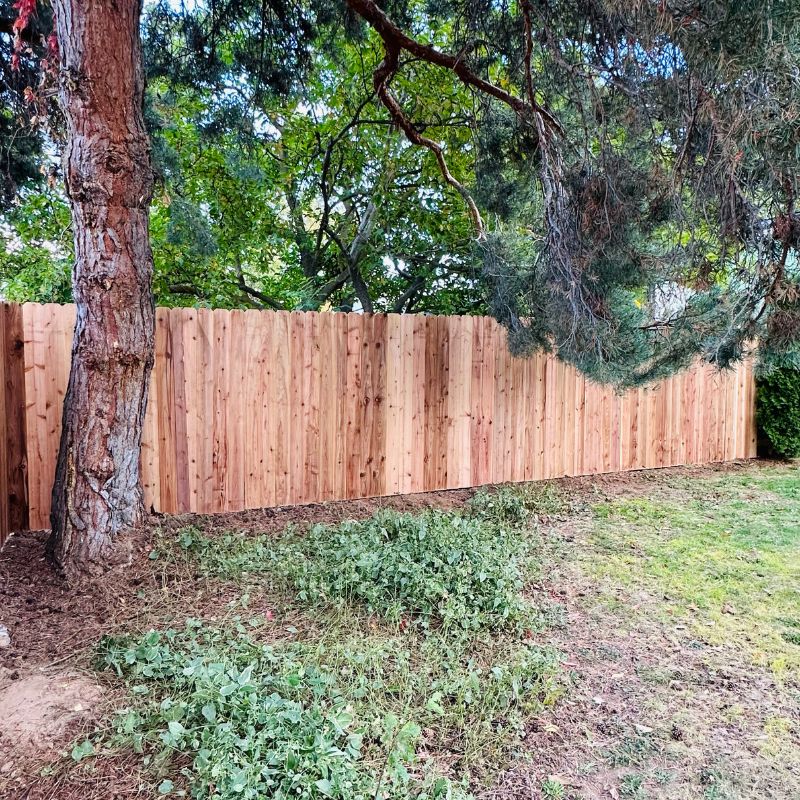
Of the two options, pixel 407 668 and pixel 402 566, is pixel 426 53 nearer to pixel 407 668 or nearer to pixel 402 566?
pixel 402 566

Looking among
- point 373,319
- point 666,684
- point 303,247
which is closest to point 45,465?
point 373,319

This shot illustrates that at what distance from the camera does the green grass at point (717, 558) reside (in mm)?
2805

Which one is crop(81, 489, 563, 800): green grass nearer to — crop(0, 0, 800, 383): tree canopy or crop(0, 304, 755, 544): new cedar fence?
crop(0, 304, 755, 544): new cedar fence

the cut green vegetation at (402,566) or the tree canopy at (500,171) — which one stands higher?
the tree canopy at (500,171)

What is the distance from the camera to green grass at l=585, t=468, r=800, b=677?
2.80 meters

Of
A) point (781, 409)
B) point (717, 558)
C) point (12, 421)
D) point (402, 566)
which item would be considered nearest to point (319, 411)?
point (402, 566)

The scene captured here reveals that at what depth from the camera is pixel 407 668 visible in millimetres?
2264

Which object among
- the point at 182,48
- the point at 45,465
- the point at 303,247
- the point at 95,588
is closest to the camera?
the point at 95,588

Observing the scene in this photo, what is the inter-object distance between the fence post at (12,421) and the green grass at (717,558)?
3.65 m

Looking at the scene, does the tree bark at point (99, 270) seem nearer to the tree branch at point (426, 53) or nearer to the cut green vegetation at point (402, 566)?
the cut green vegetation at point (402, 566)

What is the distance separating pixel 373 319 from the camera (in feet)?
15.6

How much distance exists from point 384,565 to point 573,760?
4.41 ft

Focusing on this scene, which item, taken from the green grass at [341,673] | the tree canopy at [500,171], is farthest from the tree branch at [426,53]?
the green grass at [341,673]

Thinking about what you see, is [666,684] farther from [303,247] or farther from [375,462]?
[303,247]
